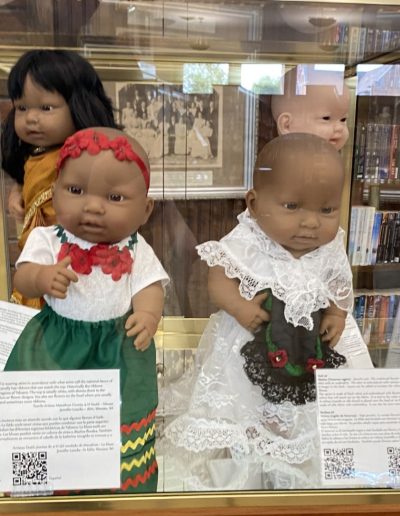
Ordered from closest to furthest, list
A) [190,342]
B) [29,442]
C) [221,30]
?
[29,442]
[221,30]
[190,342]

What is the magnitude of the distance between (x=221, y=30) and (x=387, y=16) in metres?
0.24

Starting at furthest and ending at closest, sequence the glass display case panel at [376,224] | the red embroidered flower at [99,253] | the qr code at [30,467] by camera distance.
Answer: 1. the glass display case panel at [376,224]
2. the red embroidered flower at [99,253]
3. the qr code at [30,467]

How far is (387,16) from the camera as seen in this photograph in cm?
79

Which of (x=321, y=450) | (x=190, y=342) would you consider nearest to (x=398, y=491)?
(x=321, y=450)

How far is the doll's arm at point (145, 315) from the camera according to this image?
31.5 inches

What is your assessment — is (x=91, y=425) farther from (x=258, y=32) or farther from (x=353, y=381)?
(x=258, y=32)

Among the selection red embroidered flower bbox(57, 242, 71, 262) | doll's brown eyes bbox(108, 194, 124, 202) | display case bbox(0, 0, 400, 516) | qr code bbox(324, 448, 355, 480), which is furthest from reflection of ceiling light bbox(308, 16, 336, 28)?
qr code bbox(324, 448, 355, 480)

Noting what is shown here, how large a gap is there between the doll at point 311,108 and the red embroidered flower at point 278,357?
13.0 inches

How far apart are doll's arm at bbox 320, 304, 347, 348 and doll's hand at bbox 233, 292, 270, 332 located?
99mm

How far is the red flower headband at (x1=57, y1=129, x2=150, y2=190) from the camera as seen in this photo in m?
0.76

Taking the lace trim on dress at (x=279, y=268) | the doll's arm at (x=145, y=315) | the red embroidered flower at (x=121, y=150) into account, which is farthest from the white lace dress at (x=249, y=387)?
the red embroidered flower at (x=121, y=150)

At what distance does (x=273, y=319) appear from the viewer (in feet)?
2.81

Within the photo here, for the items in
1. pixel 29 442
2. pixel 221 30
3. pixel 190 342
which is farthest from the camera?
pixel 190 342

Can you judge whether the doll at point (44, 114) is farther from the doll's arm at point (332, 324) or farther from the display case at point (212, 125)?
the doll's arm at point (332, 324)
